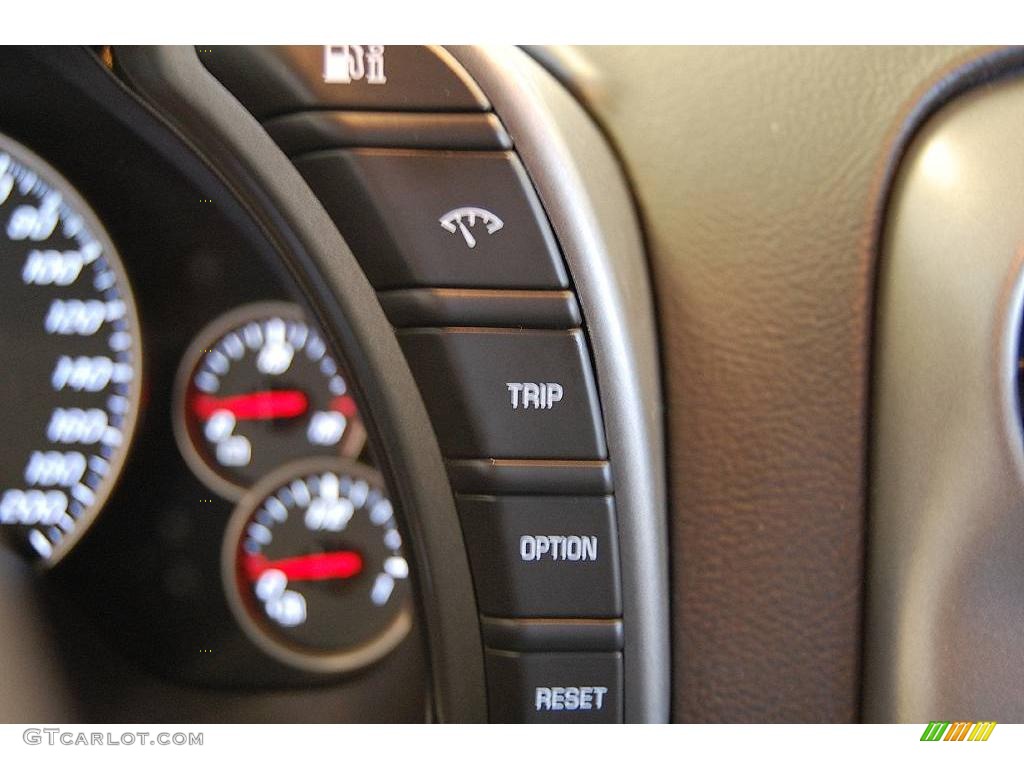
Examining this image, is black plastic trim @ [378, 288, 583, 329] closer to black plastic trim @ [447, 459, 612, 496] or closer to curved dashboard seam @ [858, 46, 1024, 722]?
black plastic trim @ [447, 459, 612, 496]

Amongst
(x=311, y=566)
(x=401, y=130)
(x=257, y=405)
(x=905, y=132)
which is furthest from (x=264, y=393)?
(x=905, y=132)

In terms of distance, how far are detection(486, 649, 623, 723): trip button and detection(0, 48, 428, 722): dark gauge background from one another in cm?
8

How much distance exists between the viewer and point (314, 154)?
0.71 metres

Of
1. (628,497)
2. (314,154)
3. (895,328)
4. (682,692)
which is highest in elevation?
(314,154)

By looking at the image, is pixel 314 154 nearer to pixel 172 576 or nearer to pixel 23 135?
pixel 23 135

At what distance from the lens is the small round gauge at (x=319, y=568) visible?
84cm

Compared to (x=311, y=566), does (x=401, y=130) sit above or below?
above

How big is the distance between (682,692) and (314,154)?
0.41 m

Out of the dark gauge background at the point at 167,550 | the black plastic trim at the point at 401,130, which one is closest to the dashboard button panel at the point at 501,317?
the black plastic trim at the point at 401,130

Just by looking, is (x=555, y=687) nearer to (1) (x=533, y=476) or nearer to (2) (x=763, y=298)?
(1) (x=533, y=476)

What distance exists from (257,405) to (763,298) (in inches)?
14.1

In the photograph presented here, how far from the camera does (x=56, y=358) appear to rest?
0.81m
